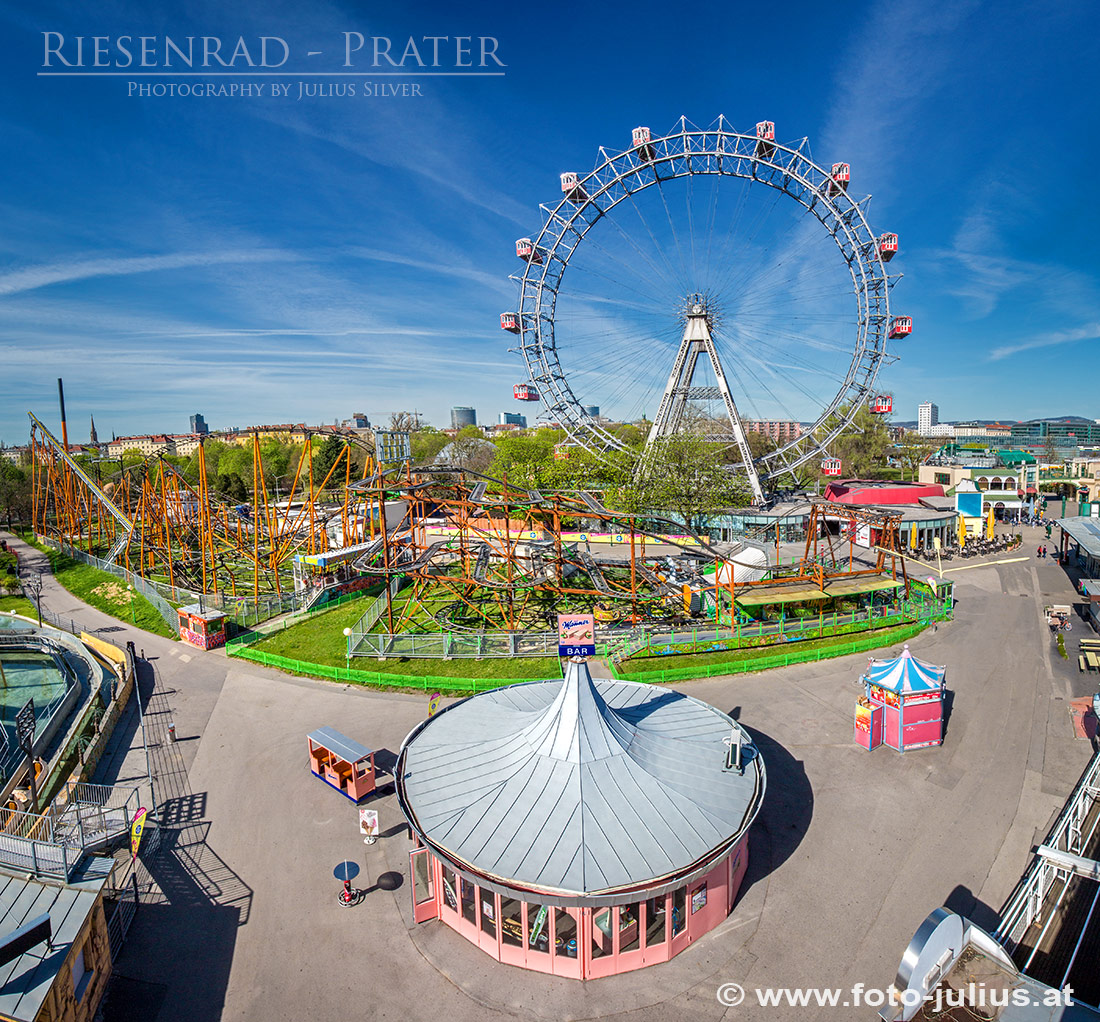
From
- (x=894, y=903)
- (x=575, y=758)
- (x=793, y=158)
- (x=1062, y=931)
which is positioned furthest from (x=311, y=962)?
(x=793, y=158)

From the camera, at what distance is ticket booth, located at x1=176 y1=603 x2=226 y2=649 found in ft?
86.9

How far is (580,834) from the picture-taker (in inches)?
407

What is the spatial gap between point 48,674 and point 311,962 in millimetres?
22653

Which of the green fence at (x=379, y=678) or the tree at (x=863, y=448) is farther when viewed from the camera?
the tree at (x=863, y=448)

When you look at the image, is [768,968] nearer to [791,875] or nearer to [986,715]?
[791,875]

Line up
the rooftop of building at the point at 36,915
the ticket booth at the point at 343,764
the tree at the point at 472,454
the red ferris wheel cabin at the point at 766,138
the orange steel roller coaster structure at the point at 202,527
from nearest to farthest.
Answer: the rooftop of building at the point at 36,915, the ticket booth at the point at 343,764, the orange steel roller coaster structure at the point at 202,527, the red ferris wheel cabin at the point at 766,138, the tree at the point at 472,454

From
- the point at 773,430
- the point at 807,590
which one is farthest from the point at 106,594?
the point at 773,430

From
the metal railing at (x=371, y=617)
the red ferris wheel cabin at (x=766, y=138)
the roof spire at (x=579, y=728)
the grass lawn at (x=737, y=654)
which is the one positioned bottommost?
the grass lawn at (x=737, y=654)

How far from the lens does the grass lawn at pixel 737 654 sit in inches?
911

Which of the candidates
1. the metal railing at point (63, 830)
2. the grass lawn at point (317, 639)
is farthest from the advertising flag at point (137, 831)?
the grass lawn at point (317, 639)

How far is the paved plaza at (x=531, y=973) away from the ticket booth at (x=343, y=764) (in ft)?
1.34

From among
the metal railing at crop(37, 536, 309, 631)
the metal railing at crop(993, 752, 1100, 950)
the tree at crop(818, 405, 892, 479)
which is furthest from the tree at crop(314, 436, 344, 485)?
the metal railing at crop(993, 752, 1100, 950)

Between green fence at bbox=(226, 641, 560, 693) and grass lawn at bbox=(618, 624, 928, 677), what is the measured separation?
422 centimetres

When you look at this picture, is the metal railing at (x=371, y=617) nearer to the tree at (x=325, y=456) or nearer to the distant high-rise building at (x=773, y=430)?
the distant high-rise building at (x=773, y=430)
